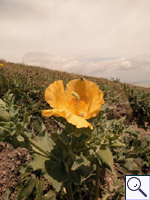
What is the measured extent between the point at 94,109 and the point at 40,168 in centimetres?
60

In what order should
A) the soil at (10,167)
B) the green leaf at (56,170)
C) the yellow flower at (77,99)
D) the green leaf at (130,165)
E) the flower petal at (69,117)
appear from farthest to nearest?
1. the green leaf at (130,165)
2. the soil at (10,167)
3. the green leaf at (56,170)
4. the yellow flower at (77,99)
5. the flower petal at (69,117)

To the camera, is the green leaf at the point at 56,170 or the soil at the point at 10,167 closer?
the green leaf at the point at 56,170

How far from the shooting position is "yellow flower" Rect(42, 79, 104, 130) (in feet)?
3.37

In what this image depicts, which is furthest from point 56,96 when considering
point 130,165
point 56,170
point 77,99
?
point 130,165

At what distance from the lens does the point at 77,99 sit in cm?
123

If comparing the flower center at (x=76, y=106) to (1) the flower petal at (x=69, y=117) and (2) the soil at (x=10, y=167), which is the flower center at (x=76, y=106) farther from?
(2) the soil at (x=10, y=167)

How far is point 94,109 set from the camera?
3.35 ft

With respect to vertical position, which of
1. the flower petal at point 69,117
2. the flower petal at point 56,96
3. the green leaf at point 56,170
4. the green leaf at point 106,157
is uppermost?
the flower petal at point 56,96

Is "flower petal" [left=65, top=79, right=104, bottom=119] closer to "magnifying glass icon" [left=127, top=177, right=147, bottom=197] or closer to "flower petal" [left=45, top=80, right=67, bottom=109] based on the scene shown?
"flower petal" [left=45, top=80, right=67, bottom=109]

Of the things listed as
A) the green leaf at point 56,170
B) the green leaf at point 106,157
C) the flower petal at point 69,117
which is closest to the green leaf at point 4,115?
the flower petal at point 69,117

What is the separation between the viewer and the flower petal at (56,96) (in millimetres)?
1064

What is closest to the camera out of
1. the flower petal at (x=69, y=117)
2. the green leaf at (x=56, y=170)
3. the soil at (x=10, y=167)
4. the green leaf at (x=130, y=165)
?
the flower petal at (x=69, y=117)

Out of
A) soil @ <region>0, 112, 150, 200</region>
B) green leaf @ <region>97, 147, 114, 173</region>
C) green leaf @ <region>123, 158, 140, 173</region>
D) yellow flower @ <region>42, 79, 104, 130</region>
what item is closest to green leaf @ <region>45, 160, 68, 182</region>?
green leaf @ <region>97, 147, 114, 173</region>

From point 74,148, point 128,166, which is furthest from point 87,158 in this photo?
point 128,166
